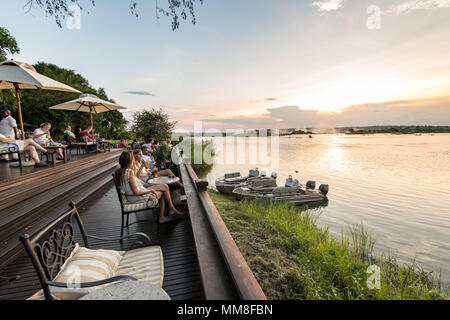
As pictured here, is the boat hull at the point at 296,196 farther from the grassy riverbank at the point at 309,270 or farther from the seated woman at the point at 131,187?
the seated woman at the point at 131,187

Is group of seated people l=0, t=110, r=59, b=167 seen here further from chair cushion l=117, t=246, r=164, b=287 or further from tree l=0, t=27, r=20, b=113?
tree l=0, t=27, r=20, b=113

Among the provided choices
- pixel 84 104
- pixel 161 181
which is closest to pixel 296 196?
pixel 161 181

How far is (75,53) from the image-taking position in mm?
8469

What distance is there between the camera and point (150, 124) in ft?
69.4

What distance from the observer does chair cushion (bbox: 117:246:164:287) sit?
1680mm

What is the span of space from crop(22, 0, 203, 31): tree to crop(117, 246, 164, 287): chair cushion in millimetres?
2861

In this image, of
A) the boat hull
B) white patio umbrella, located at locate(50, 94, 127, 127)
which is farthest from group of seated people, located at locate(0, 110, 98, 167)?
the boat hull

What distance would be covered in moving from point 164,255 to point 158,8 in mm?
3271

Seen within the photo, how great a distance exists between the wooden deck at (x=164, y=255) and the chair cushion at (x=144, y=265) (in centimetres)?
38

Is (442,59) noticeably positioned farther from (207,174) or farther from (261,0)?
(207,174)

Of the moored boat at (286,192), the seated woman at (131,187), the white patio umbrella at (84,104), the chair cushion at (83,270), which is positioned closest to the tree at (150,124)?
the white patio umbrella at (84,104)

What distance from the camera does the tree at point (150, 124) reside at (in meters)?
21.0

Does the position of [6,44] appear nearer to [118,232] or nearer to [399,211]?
[118,232]
